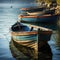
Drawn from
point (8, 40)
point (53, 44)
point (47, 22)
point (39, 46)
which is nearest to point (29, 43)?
point (39, 46)

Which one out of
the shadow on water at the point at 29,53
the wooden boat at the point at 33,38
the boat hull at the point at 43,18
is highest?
the wooden boat at the point at 33,38

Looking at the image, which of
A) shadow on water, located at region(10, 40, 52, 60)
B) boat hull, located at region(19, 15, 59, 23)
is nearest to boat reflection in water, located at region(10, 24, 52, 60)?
shadow on water, located at region(10, 40, 52, 60)

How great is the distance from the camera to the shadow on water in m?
25.6

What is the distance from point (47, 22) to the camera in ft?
164

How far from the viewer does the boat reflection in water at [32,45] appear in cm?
2611

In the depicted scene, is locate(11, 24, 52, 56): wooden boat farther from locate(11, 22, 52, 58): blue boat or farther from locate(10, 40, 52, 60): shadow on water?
locate(10, 40, 52, 60): shadow on water

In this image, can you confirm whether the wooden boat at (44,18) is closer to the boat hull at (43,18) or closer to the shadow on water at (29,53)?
the boat hull at (43,18)

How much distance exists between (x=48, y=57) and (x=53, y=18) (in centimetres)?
2508

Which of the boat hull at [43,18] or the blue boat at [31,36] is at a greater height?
the blue boat at [31,36]

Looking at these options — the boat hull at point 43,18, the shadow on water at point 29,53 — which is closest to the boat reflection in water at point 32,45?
the shadow on water at point 29,53

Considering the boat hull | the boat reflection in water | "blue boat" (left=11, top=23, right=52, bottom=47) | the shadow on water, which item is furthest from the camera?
the boat hull

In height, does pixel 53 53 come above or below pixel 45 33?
below

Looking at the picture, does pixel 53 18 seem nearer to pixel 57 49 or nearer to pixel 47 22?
pixel 47 22

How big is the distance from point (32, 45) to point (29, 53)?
0.77 m
